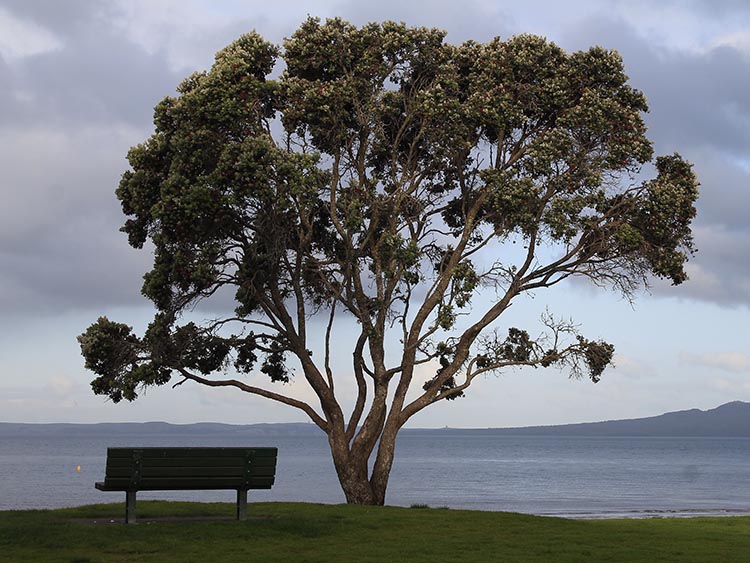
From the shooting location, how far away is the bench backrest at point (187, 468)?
61.1 feet

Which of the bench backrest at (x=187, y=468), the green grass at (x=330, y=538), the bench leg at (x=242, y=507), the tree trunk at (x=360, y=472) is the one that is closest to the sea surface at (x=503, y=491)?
the tree trunk at (x=360, y=472)

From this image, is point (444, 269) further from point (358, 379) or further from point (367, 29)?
point (367, 29)

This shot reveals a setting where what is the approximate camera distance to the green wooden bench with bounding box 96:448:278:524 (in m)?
18.6

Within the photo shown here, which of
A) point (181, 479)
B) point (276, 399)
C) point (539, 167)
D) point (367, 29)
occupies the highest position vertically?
point (367, 29)

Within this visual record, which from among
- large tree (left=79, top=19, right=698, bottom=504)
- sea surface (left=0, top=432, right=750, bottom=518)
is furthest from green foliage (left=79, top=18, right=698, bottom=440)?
sea surface (left=0, top=432, right=750, bottom=518)

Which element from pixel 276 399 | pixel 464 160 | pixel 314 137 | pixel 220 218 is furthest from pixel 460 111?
pixel 276 399

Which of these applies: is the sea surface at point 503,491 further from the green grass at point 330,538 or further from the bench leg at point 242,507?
the bench leg at point 242,507

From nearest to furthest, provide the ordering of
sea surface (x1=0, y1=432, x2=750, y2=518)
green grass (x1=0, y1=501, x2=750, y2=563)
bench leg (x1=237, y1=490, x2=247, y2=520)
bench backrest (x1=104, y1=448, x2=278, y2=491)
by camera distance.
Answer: green grass (x1=0, y1=501, x2=750, y2=563) → bench backrest (x1=104, y1=448, x2=278, y2=491) → bench leg (x1=237, y1=490, x2=247, y2=520) → sea surface (x1=0, y1=432, x2=750, y2=518)

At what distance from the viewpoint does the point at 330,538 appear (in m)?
18.5

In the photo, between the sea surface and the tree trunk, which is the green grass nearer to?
the tree trunk

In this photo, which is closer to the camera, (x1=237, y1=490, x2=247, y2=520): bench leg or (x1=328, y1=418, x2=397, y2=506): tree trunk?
(x1=237, y1=490, x2=247, y2=520): bench leg

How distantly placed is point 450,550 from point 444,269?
534 inches

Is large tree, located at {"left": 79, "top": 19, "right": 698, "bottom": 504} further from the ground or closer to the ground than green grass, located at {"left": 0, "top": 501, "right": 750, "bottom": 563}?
further from the ground

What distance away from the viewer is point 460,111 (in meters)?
27.4
